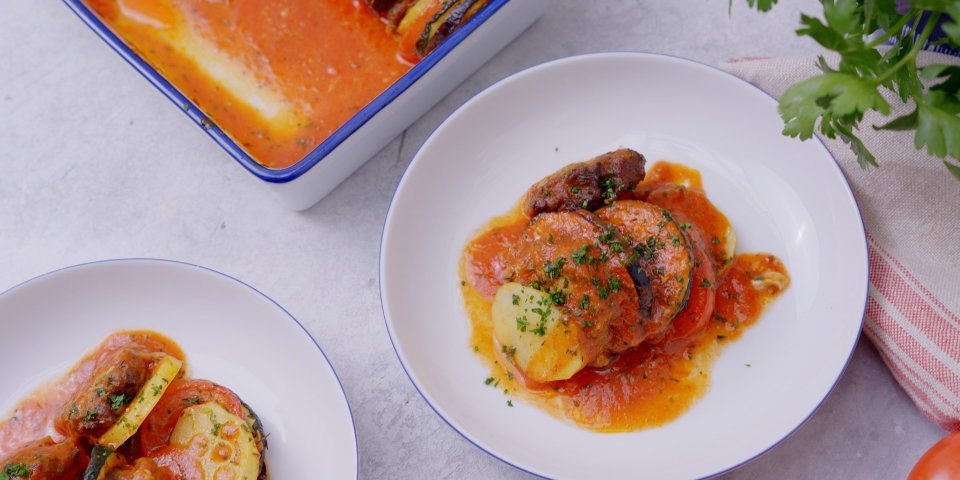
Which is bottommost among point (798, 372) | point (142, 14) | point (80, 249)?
point (80, 249)

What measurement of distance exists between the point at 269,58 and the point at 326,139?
79cm

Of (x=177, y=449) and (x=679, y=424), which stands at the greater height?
(x=679, y=424)

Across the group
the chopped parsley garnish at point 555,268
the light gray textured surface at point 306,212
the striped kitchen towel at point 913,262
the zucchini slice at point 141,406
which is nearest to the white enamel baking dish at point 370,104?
the light gray textured surface at point 306,212

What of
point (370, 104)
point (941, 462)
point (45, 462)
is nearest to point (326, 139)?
point (370, 104)

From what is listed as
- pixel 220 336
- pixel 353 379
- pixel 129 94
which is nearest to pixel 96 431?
pixel 220 336

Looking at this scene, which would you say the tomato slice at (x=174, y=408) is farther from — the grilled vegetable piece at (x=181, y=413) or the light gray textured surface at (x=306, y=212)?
the light gray textured surface at (x=306, y=212)

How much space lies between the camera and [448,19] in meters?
3.75

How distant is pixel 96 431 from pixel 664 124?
2560 mm

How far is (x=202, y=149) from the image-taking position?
13.5 feet

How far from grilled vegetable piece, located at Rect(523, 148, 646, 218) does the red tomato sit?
150 centimetres

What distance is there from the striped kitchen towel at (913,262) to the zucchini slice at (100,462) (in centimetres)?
292

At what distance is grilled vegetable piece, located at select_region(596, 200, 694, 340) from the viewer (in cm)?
326

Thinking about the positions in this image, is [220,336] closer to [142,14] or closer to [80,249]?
[80,249]

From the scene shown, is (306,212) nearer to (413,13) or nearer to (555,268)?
(413,13)
